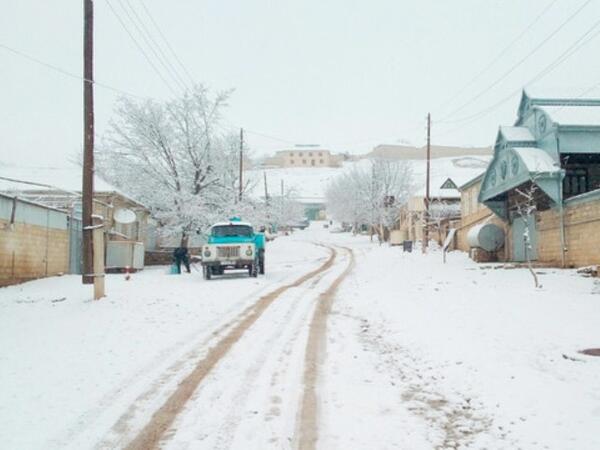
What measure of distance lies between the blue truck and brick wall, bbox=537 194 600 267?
12468mm

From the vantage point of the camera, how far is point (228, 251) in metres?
22.7

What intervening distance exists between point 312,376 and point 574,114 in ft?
67.6

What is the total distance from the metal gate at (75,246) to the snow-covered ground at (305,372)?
27.1ft

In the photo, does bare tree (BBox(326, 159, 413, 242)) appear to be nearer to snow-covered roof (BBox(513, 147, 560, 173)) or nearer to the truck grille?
snow-covered roof (BBox(513, 147, 560, 173))

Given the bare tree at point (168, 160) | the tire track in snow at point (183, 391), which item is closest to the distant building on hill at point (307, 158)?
the bare tree at point (168, 160)

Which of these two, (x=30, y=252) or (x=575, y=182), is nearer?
(x=30, y=252)

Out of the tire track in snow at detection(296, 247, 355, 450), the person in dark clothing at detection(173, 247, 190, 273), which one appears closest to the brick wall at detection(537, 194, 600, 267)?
the tire track in snow at detection(296, 247, 355, 450)

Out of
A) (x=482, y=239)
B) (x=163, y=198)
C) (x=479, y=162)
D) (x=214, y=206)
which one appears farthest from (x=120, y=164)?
(x=479, y=162)

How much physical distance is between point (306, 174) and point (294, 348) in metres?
150

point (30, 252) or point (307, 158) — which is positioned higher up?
point (307, 158)

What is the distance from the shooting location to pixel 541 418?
5262 millimetres

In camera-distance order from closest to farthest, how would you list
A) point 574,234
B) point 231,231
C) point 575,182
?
point 574,234, point 231,231, point 575,182

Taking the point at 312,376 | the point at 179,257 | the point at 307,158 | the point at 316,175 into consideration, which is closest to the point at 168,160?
the point at 179,257

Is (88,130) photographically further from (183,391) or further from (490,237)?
(490,237)
